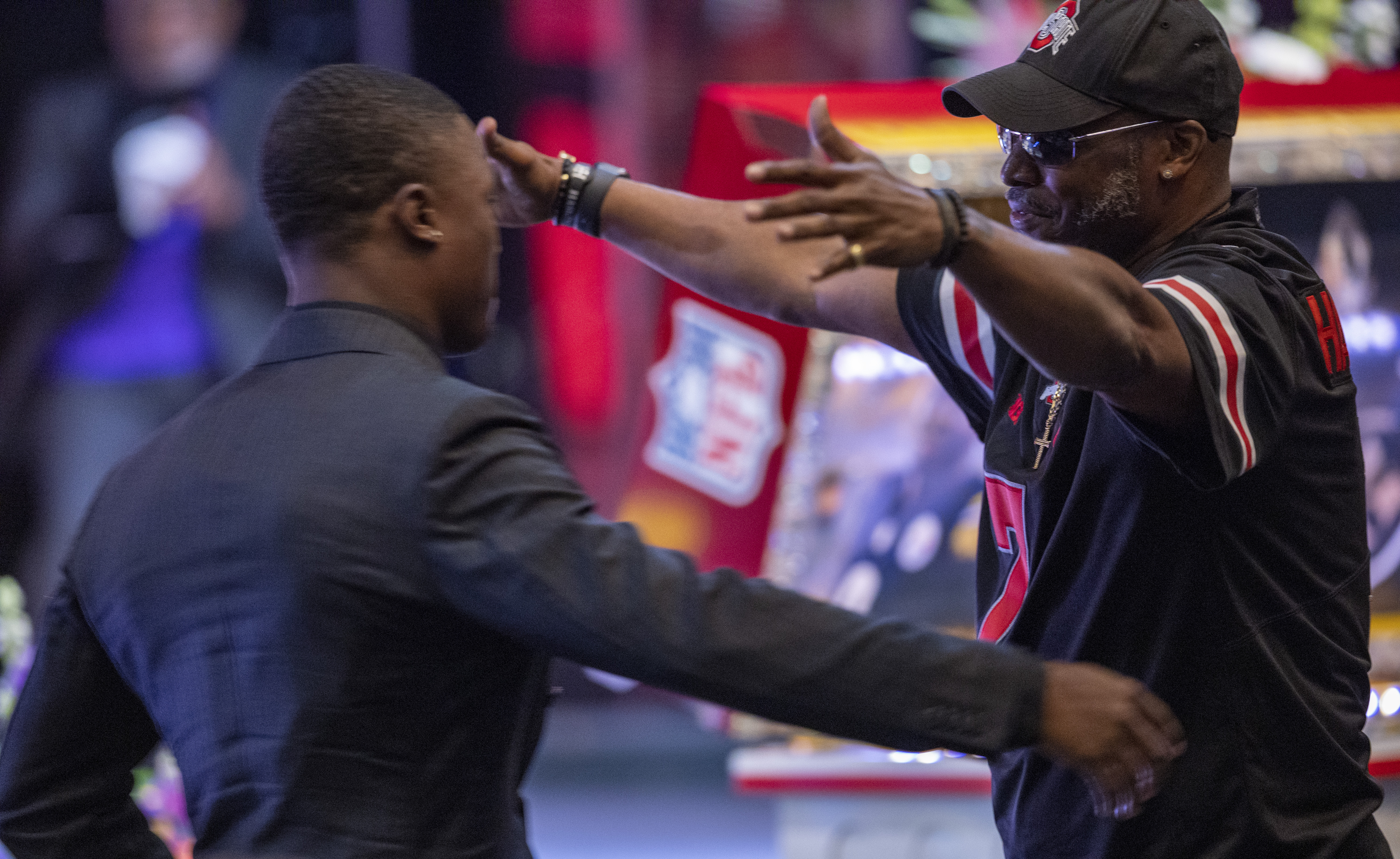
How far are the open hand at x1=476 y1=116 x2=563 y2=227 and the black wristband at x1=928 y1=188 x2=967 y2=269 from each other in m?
0.80

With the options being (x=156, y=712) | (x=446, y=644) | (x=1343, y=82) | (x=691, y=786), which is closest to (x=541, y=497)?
(x=446, y=644)

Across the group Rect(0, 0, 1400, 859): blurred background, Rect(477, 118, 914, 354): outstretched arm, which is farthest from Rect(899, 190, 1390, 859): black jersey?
Rect(0, 0, 1400, 859): blurred background

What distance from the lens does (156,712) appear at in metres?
1.33

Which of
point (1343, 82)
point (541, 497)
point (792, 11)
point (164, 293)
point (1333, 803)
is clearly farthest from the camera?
point (164, 293)

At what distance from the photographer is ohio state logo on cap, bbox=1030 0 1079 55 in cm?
159

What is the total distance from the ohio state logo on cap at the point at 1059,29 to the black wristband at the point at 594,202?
65 cm

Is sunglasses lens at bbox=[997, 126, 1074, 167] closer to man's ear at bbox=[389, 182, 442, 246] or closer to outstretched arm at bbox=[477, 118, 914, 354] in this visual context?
outstretched arm at bbox=[477, 118, 914, 354]

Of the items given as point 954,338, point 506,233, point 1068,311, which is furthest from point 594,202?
point 506,233

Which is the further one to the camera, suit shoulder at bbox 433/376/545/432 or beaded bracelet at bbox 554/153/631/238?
beaded bracelet at bbox 554/153/631/238

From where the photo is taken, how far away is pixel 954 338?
1803 millimetres

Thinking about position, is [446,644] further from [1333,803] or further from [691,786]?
[691,786]

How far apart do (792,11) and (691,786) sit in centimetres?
214

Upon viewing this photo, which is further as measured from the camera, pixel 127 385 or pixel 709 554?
pixel 127 385

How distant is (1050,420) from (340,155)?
87 cm
